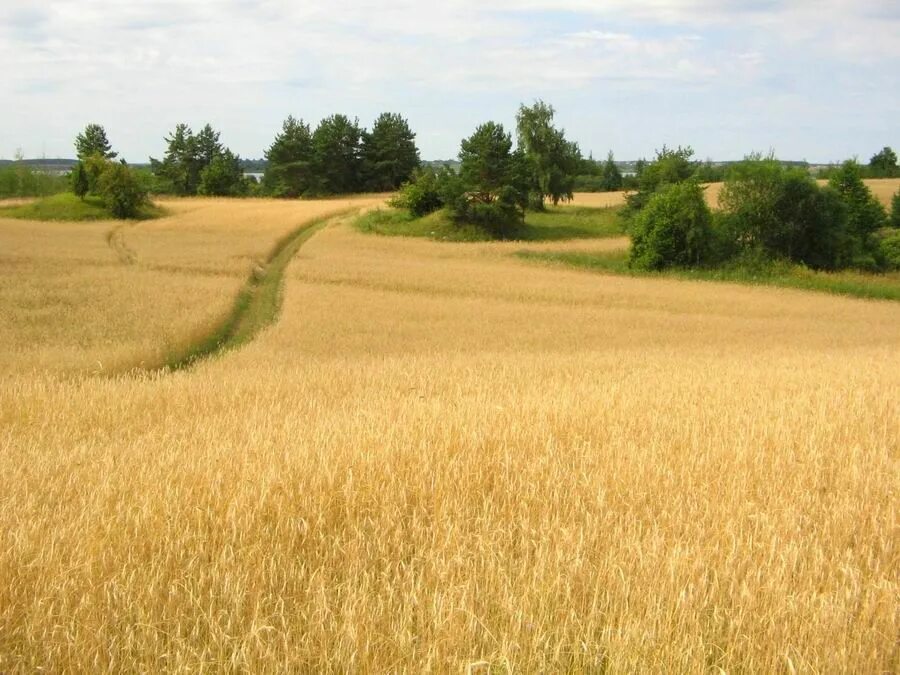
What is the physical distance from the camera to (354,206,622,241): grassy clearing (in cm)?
5822

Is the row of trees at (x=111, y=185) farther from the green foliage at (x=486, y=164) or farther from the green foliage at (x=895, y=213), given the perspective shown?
the green foliage at (x=895, y=213)

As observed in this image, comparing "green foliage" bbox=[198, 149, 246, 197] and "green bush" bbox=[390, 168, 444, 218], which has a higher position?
"green foliage" bbox=[198, 149, 246, 197]

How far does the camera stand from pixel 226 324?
923 inches

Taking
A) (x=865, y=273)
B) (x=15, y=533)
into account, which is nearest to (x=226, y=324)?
(x=15, y=533)

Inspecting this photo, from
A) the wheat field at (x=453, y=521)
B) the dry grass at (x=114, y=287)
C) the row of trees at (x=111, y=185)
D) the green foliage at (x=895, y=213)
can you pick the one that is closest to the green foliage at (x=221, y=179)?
the row of trees at (x=111, y=185)

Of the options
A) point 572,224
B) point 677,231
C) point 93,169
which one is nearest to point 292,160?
point 93,169

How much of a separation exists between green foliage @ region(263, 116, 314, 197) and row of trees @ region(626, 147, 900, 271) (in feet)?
195

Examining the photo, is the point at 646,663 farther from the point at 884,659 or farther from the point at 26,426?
the point at 26,426

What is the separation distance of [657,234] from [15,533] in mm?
42139

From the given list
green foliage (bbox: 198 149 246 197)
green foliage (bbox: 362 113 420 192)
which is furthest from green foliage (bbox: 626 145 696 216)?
green foliage (bbox: 198 149 246 197)

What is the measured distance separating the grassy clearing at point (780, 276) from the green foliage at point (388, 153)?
5354cm

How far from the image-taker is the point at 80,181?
68812 mm

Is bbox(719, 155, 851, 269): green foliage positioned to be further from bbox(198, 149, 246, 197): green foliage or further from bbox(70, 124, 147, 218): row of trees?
bbox(198, 149, 246, 197): green foliage

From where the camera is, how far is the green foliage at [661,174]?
5806cm
